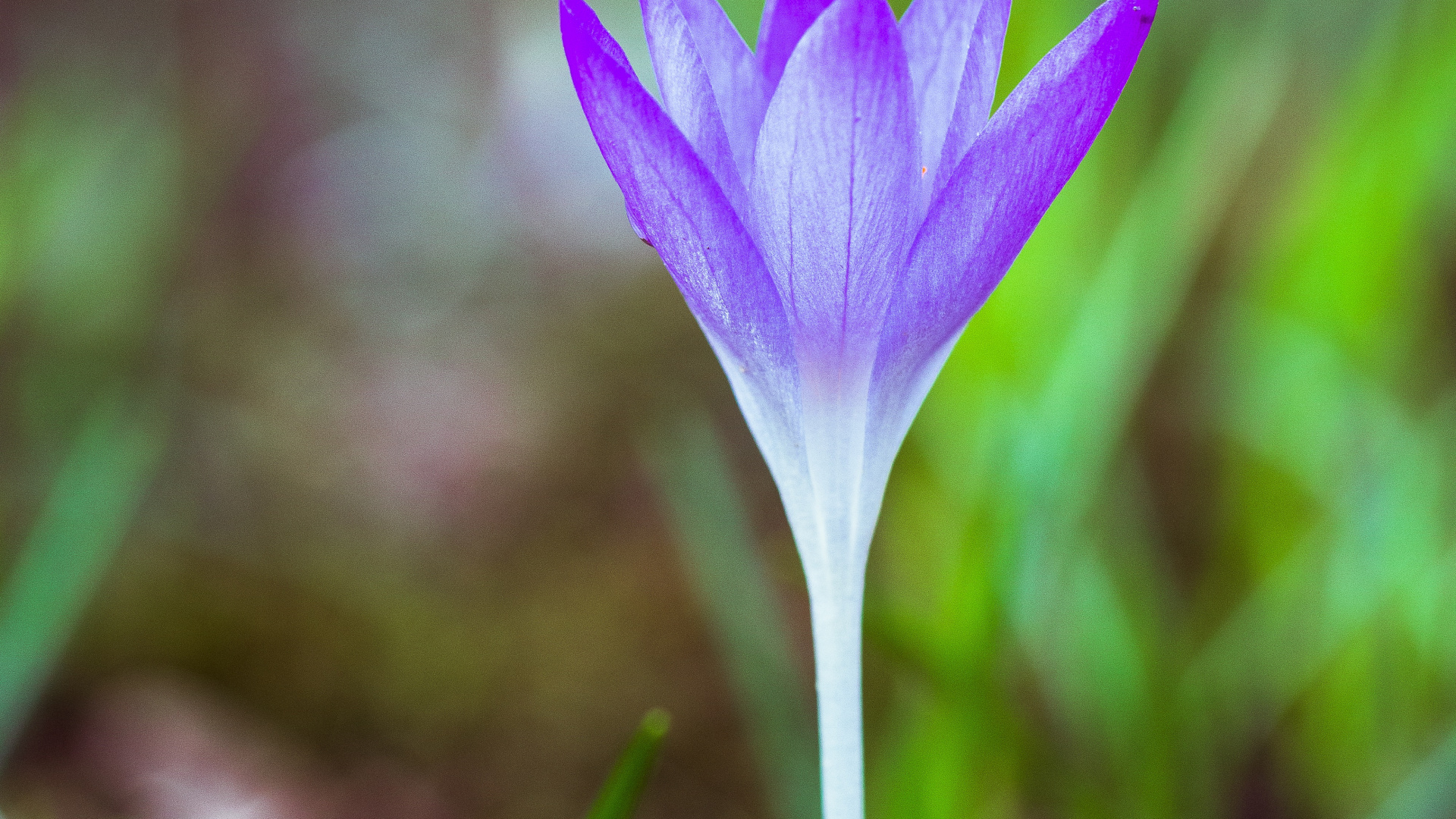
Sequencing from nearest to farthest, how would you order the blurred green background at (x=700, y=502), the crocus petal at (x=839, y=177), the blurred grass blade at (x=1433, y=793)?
the crocus petal at (x=839, y=177), the blurred grass blade at (x=1433, y=793), the blurred green background at (x=700, y=502)

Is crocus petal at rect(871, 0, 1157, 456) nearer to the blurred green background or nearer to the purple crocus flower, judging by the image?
the purple crocus flower

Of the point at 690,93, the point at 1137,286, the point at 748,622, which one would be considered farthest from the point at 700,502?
the point at 690,93

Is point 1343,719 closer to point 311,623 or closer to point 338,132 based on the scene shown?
point 311,623

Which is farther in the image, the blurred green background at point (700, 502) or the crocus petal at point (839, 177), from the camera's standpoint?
the blurred green background at point (700, 502)

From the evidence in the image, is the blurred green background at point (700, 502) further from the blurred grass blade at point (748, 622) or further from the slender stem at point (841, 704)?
the slender stem at point (841, 704)

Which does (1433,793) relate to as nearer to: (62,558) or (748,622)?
(748,622)

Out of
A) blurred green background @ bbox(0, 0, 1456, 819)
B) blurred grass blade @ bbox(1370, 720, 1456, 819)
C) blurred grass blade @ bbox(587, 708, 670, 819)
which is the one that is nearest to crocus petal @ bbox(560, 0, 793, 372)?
blurred grass blade @ bbox(587, 708, 670, 819)

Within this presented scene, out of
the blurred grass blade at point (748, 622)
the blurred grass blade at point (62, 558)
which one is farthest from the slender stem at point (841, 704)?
the blurred grass blade at point (62, 558)
